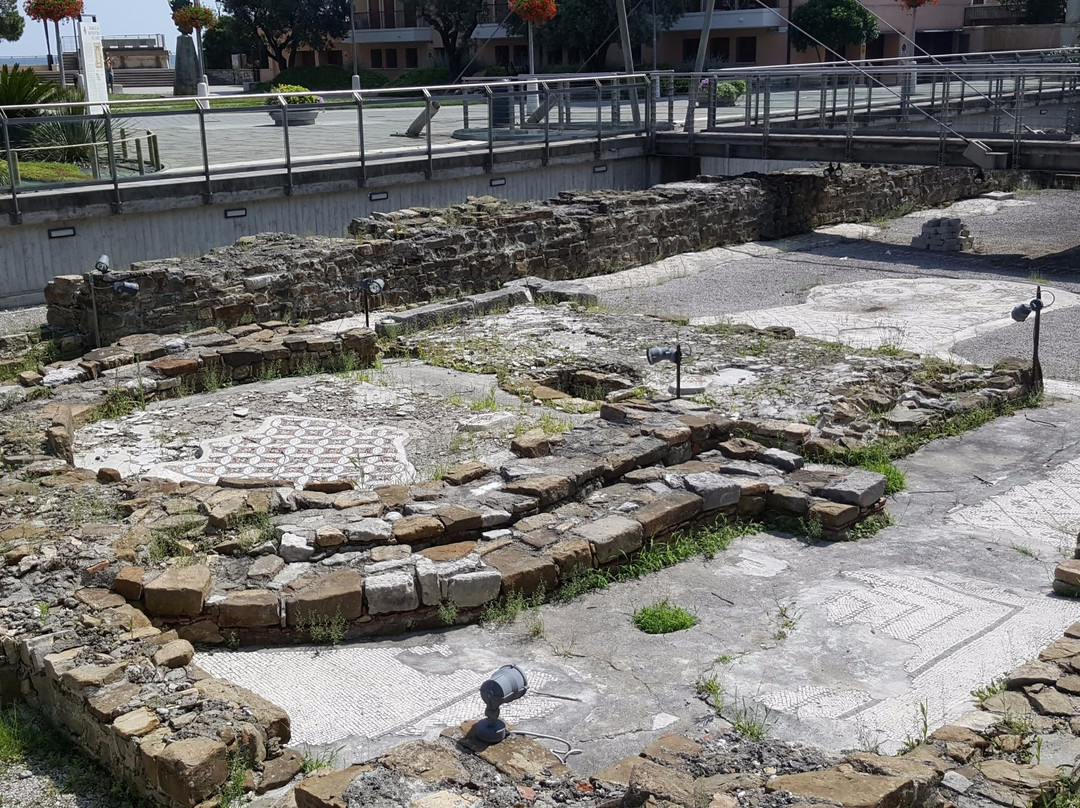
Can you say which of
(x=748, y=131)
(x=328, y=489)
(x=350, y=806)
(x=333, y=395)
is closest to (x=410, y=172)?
(x=748, y=131)

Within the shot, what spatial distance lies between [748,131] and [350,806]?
19183 millimetres

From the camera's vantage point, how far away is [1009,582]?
22.0 feet

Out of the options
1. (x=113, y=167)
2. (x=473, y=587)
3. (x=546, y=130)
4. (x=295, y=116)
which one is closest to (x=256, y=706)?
(x=473, y=587)

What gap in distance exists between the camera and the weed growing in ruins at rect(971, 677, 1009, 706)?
204 inches

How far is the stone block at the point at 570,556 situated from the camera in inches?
258

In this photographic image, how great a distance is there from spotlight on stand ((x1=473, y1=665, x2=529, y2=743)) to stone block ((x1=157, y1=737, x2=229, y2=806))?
98 centimetres

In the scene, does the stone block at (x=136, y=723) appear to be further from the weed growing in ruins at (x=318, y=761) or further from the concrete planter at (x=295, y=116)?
the concrete planter at (x=295, y=116)

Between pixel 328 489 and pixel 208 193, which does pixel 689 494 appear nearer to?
pixel 328 489

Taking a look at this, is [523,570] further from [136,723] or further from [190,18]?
[190,18]

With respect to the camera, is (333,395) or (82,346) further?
(82,346)

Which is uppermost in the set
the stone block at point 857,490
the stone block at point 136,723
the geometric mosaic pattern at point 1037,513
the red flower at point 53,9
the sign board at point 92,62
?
the red flower at point 53,9

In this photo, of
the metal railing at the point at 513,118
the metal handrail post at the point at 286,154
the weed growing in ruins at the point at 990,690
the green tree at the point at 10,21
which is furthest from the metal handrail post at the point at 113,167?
the green tree at the point at 10,21

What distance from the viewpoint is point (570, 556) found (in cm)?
657

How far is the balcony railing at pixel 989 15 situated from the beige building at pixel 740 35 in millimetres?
44
